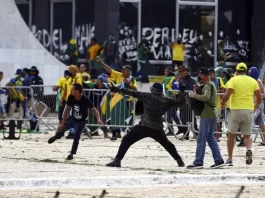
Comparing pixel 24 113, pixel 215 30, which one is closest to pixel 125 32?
pixel 215 30

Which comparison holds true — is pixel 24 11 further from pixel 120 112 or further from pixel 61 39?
pixel 120 112

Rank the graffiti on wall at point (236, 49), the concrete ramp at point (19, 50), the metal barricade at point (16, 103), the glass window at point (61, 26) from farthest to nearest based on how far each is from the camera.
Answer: the graffiti on wall at point (236, 49) < the glass window at point (61, 26) < the concrete ramp at point (19, 50) < the metal barricade at point (16, 103)

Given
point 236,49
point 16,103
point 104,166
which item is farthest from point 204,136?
point 236,49

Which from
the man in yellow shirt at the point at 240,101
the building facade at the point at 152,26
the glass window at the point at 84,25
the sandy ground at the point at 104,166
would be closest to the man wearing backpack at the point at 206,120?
the sandy ground at the point at 104,166

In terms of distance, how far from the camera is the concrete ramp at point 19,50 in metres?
34.5

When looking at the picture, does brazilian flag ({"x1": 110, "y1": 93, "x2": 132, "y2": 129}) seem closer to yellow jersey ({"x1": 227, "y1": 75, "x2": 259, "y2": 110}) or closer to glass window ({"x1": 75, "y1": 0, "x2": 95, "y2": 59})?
yellow jersey ({"x1": 227, "y1": 75, "x2": 259, "y2": 110})

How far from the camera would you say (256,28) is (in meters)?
38.5

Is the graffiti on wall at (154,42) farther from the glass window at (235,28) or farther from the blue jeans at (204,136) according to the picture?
the blue jeans at (204,136)

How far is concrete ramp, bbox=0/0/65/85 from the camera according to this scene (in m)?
34.5

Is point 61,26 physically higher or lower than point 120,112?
higher

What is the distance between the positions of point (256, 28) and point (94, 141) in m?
15.4

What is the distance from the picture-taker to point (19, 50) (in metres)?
34.8

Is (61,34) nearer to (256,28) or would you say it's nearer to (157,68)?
(157,68)

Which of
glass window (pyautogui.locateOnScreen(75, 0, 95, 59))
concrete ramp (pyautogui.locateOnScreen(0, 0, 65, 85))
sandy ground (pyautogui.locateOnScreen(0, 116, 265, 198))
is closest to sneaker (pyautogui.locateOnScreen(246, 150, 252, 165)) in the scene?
sandy ground (pyautogui.locateOnScreen(0, 116, 265, 198))
